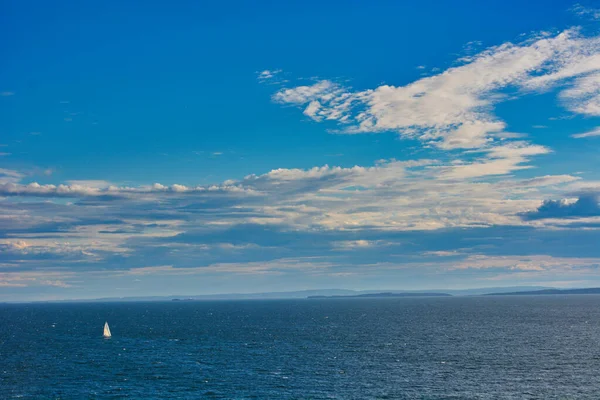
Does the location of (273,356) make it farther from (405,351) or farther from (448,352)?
(448,352)

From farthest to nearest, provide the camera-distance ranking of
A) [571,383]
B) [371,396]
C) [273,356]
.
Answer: [273,356]
[571,383]
[371,396]

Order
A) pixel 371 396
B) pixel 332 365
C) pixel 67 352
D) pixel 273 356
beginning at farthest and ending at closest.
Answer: pixel 67 352, pixel 273 356, pixel 332 365, pixel 371 396

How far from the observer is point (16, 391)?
314 feet

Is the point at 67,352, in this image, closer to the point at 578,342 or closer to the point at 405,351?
the point at 405,351

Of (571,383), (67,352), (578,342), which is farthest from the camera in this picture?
(578,342)

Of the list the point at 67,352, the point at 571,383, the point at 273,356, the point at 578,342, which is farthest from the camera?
the point at 578,342

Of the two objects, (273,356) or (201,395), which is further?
(273,356)

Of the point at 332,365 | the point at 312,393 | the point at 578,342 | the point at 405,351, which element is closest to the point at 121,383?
the point at 312,393

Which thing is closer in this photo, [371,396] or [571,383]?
[371,396]

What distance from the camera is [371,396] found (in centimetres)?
9038

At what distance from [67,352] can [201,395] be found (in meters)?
71.0

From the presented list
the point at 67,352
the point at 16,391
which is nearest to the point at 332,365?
the point at 16,391

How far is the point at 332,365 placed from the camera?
119m

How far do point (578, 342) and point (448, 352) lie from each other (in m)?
47.7
